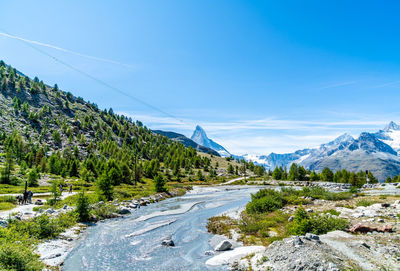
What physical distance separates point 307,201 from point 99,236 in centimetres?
4039

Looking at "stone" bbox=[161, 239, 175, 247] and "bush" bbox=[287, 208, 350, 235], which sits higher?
"bush" bbox=[287, 208, 350, 235]

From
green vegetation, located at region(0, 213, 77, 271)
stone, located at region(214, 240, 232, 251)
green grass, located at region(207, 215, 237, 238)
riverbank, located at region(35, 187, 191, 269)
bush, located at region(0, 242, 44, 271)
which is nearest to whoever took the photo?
bush, located at region(0, 242, 44, 271)

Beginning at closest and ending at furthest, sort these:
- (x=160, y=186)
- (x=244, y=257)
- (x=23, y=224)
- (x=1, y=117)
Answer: (x=244, y=257)
(x=23, y=224)
(x=160, y=186)
(x=1, y=117)

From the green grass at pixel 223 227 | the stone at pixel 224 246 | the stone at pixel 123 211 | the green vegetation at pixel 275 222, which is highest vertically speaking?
the green vegetation at pixel 275 222

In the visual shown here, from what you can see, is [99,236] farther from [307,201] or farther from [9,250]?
[307,201]

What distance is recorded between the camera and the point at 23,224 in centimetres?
2580

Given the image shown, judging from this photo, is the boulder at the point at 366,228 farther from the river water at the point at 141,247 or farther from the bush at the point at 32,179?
the bush at the point at 32,179

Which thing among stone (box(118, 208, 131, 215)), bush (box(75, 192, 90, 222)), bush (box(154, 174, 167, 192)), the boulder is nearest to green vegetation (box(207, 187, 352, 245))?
the boulder

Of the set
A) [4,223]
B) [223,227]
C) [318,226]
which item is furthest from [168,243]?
[4,223]

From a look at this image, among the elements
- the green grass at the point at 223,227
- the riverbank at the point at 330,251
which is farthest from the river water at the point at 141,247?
the riverbank at the point at 330,251

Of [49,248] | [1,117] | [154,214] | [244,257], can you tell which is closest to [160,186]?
[154,214]

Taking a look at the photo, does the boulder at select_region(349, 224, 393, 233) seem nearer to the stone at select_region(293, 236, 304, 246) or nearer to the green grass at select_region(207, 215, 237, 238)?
the stone at select_region(293, 236, 304, 246)

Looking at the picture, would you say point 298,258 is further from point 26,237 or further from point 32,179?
point 32,179

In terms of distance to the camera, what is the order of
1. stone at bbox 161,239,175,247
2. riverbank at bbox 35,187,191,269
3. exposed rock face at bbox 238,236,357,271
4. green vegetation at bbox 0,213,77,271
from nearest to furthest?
exposed rock face at bbox 238,236,357,271
green vegetation at bbox 0,213,77,271
riverbank at bbox 35,187,191,269
stone at bbox 161,239,175,247
